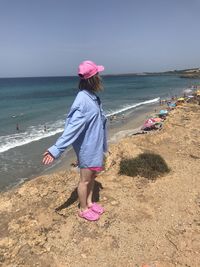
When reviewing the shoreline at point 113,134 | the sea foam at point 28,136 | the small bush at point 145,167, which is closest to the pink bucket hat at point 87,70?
the small bush at point 145,167

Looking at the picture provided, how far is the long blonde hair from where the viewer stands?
4422 mm

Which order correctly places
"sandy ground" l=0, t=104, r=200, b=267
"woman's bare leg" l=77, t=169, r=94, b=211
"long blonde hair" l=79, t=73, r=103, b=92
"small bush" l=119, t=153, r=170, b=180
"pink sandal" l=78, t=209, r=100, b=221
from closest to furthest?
1. "sandy ground" l=0, t=104, r=200, b=267
2. "long blonde hair" l=79, t=73, r=103, b=92
3. "woman's bare leg" l=77, t=169, r=94, b=211
4. "pink sandal" l=78, t=209, r=100, b=221
5. "small bush" l=119, t=153, r=170, b=180

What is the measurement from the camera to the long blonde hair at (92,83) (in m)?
4.42

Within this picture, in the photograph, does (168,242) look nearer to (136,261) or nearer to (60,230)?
(136,261)

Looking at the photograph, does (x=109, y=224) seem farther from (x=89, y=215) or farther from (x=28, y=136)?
(x=28, y=136)

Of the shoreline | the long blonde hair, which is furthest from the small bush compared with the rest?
the shoreline

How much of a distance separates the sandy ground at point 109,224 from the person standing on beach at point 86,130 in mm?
474

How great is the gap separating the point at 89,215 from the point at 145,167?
91.4 inches

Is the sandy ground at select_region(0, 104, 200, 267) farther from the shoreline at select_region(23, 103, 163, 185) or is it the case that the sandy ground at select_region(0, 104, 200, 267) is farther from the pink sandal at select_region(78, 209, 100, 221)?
the shoreline at select_region(23, 103, 163, 185)

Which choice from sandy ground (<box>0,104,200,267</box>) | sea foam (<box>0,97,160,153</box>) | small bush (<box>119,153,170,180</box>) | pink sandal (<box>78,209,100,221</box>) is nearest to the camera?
sandy ground (<box>0,104,200,267</box>)

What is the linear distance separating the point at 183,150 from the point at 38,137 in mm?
14238

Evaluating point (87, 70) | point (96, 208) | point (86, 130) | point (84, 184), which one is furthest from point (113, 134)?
point (87, 70)

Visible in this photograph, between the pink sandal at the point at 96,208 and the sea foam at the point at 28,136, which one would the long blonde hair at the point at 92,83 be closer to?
the pink sandal at the point at 96,208

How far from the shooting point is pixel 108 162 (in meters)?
7.69
